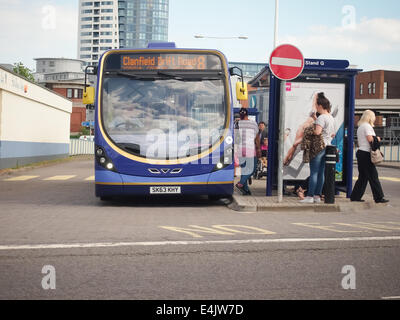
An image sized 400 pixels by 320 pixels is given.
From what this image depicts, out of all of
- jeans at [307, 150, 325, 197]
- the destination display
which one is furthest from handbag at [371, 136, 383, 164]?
the destination display

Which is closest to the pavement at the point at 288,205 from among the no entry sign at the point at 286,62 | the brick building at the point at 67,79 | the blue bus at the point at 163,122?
the blue bus at the point at 163,122

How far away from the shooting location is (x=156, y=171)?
37.8ft

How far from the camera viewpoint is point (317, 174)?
38.7 feet

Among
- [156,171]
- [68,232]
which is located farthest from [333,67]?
[68,232]

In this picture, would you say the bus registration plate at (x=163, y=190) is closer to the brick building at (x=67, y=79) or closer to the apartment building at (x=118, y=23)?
the brick building at (x=67, y=79)

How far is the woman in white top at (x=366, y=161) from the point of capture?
12.0 m

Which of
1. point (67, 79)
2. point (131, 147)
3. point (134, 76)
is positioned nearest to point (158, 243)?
point (131, 147)

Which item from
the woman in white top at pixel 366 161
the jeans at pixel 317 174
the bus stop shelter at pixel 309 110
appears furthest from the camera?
the bus stop shelter at pixel 309 110

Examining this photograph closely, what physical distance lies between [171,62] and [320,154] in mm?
3542

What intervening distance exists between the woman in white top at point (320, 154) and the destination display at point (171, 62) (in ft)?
7.36

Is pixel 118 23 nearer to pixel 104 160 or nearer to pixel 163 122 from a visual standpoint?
pixel 163 122

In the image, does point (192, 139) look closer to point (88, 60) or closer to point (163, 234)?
point (163, 234)

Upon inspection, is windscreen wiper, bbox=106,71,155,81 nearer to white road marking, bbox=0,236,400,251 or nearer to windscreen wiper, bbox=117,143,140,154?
windscreen wiper, bbox=117,143,140,154

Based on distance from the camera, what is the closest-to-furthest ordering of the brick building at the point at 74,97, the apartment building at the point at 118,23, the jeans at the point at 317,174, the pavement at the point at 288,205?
1. the pavement at the point at 288,205
2. the jeans at the point at 317,174
3. the brick building at the point at 74,97
4. the apartment building at the point at 118,23
